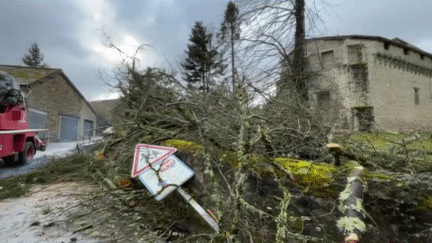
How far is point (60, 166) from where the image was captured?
574 cm

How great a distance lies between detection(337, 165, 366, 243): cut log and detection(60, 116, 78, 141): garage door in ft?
74.2

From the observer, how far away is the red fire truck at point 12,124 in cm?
619

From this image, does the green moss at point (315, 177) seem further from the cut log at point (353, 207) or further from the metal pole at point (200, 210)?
the metal pole at point (200, 210)

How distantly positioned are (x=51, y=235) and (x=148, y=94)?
105 inches

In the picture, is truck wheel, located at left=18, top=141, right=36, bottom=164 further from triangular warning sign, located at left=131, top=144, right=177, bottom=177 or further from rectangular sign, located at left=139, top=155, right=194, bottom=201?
rectangular sign, located at left=139, top=155, right=194, bottom=201

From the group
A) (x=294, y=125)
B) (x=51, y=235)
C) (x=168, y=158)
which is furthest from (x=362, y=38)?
(x=51, y=235)

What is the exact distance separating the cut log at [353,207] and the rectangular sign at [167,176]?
1761mm

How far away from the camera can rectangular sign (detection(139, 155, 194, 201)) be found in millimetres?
2843

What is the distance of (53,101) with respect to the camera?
19266 mm

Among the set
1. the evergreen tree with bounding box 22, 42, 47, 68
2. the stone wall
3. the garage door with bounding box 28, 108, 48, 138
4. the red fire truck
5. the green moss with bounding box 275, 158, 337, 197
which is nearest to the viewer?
the green moss with bounding box 275, 158, 337, 197

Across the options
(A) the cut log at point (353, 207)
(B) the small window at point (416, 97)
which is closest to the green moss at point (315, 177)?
(A) the cut log at point (353, 207)

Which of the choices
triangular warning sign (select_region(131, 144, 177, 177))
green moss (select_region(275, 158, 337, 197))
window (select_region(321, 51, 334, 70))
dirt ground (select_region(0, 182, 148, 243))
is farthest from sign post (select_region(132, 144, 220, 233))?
window (select_region(321, 51, 334, 70))

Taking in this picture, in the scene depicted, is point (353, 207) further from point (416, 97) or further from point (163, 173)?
point (416, 97)

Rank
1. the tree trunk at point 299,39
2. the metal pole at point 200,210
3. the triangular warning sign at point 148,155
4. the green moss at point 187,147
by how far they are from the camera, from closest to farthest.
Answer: the metal pole at point 200,210
the green moss at point 187,147
the triangular warning sign at point 148,155
the tree trunk at point 299,39
